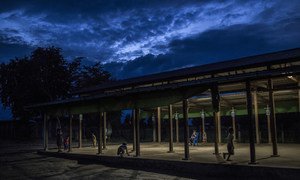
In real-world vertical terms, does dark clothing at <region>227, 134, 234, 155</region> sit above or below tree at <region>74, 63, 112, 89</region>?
below

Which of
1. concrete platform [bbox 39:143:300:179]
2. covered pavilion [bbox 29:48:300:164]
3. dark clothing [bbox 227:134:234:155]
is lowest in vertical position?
concrete platform [bbox 39:143:300:179]

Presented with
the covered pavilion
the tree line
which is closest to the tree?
the tree line

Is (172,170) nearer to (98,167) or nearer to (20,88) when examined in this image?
(98,167)

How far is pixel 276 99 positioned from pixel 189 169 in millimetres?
13502

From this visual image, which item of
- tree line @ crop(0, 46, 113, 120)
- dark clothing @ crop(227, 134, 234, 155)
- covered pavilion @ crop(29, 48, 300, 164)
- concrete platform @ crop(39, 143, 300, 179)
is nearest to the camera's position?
concrete platform @ crop(39, 143, 300, 179)

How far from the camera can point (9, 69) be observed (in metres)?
42.8

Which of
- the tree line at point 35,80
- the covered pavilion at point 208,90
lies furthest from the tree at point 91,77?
the covered pavilion at point 208,90

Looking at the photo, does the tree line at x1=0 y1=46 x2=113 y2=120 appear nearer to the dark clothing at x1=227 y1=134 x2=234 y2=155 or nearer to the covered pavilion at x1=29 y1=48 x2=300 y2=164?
the covered pavilion at x1=29 y1=48 x2=300 y2=164

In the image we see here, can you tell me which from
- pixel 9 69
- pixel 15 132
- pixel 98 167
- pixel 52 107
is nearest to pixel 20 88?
pixel 9 69

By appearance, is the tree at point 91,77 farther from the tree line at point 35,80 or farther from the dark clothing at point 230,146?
the dark clothing at point 230,146

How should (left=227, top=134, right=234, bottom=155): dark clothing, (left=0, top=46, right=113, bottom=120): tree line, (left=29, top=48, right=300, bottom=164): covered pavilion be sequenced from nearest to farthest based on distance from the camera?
(left=29, top=48, right=300, bottom=164): covered pavilion < (left=227, top=134, right=234, bottom=155): dark clothing < (left=0, top=46, right=113, bottom=120): tree line

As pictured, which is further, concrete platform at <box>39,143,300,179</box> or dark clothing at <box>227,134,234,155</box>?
dark clothing at <box>227,134,234,155</box>

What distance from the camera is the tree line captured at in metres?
41.4

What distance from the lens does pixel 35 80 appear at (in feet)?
135
